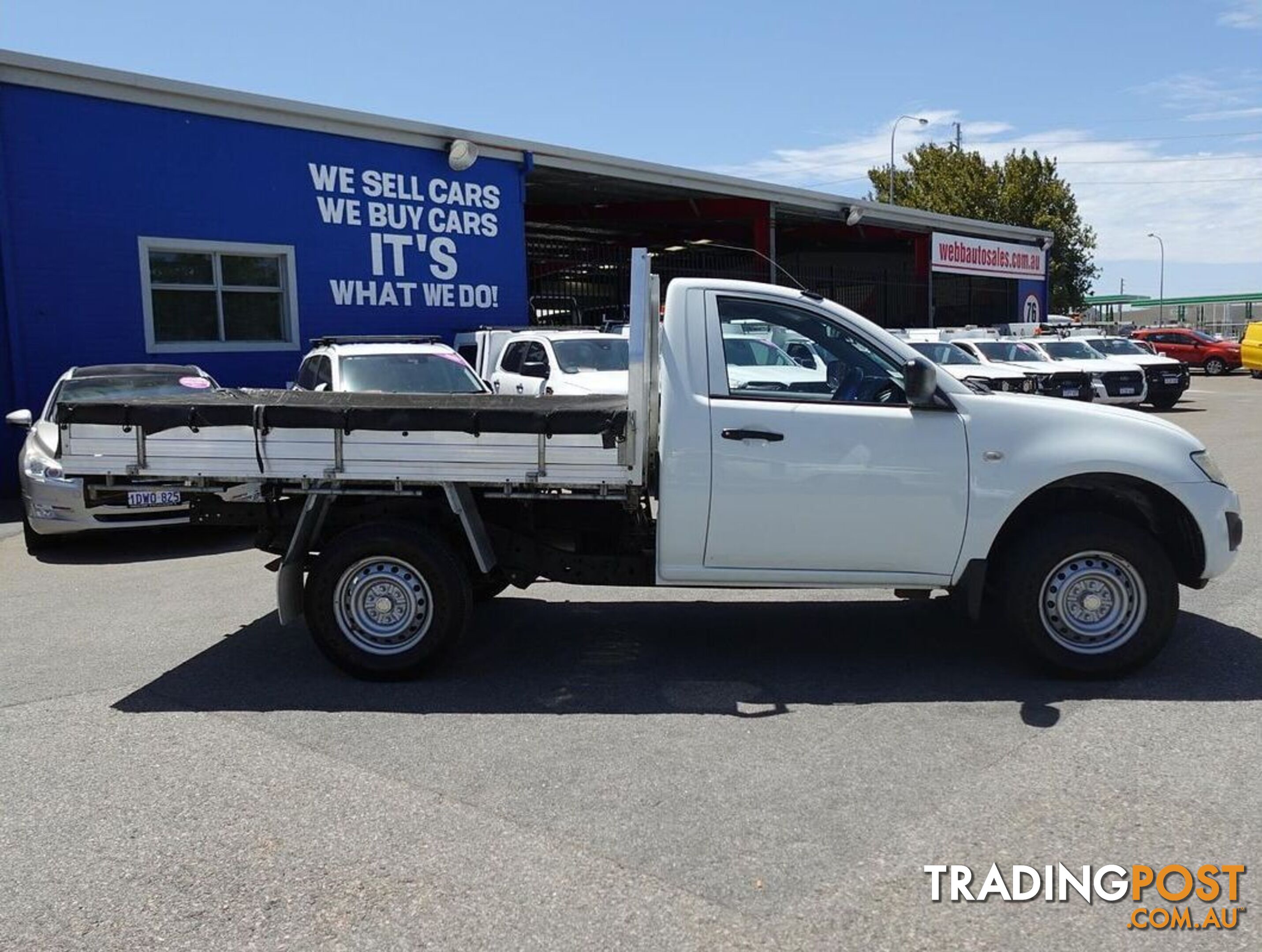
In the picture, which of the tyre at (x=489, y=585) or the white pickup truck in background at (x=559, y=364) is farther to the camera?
the white pickup truck in background at (x=559, y=364)

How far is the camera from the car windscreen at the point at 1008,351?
73.2 feet

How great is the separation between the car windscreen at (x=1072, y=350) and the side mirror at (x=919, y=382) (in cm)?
1921

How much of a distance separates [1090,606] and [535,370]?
358 inches

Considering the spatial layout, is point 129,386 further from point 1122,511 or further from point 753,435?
point 1122,511

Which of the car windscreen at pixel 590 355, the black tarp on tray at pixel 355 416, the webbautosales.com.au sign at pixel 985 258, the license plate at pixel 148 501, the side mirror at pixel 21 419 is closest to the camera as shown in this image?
the black tarp on tray at pixel 355 416

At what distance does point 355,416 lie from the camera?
5332 millimetres

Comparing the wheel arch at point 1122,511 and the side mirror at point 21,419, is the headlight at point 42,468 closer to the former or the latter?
the side mirror at point 21,419

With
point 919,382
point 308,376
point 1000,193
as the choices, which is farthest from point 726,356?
point 1000,193

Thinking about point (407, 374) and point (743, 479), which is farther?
point (407, 374)

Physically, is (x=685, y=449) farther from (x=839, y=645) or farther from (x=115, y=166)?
(x=115, y=166)

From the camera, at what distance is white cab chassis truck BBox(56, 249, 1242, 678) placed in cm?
530

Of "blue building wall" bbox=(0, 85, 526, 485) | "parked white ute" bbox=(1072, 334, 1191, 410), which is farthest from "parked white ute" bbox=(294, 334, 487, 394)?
"parked white ute" bbox=(1072, 334, 1191, 410)

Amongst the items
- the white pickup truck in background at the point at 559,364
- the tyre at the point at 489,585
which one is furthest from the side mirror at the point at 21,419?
the tyre at the point at 489,585

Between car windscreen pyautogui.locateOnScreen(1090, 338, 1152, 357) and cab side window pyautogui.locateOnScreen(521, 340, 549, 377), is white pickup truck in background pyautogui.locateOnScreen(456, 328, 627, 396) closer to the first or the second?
cab side window pyautogui.locateOnScreen(521, 340, 549, 377)
